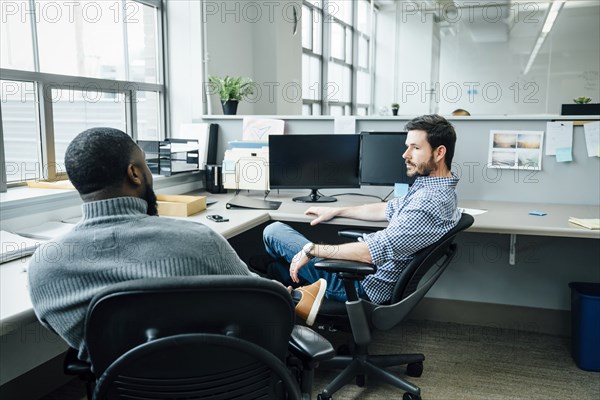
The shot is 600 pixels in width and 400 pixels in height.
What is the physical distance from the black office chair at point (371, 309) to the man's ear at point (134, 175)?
0.80 metres

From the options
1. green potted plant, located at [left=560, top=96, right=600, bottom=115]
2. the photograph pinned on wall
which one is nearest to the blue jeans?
the photograph pinned on wall

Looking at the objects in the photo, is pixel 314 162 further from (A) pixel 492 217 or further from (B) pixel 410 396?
(B) pixel 410 396

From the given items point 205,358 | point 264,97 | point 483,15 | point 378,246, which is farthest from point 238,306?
point 483,15

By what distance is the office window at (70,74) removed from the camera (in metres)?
2.26

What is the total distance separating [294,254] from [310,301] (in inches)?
13.3

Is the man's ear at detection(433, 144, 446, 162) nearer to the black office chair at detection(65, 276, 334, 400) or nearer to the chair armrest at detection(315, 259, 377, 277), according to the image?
the chair armrest at detection(315, 259, 377, 277)

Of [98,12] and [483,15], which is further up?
[483,15]

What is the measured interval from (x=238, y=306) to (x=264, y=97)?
365 centimetres

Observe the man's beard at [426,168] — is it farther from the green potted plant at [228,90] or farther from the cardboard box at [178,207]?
the green potted plant at [228,90]

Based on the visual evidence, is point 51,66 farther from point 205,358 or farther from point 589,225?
point 589,225

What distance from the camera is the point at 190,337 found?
929 mm

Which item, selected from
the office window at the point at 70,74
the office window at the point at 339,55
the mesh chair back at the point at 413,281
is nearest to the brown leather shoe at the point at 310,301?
the mesh chair back at the point at 413,281

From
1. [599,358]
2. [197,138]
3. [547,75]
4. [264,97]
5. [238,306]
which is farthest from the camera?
[547,75]

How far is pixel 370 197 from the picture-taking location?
2930mm
